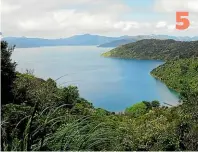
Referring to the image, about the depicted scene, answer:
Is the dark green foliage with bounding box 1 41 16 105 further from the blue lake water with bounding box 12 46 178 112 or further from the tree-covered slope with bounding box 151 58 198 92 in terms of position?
the tree-covered slope with bounding box 151 58 198 92

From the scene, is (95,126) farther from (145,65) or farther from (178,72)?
(145,65)

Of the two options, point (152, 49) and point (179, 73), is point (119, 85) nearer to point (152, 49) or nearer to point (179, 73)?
point (179, 73)

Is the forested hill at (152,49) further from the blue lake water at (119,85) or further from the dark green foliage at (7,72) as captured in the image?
the dark green foliage at (7,72)

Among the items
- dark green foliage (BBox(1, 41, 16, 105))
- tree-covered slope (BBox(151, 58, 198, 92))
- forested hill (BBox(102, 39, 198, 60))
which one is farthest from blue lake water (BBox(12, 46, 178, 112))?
dark green foliage (BBox(1, 41, 16, 105))

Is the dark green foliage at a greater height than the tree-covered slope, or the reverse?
the dark green foliage

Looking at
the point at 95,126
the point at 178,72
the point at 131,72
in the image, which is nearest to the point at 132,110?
the point at 178,72

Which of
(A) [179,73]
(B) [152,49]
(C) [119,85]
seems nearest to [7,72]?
(A) [179,73]
